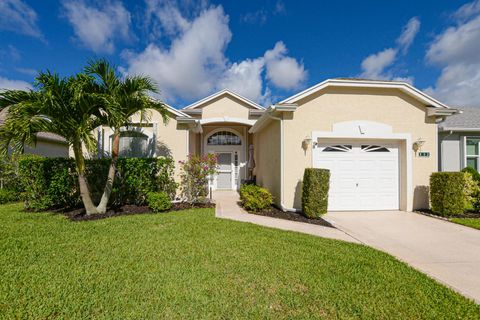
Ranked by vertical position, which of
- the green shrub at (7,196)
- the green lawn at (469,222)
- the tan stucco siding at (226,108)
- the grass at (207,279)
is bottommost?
the green lawn at (469,222)

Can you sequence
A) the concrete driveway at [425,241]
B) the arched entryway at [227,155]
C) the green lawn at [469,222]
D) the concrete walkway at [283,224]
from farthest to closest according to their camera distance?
the arched entryway at [227,155] < the green lawn at [469,222] < the concrete walkway at [283,224] < the concrete driveway at [425,241]

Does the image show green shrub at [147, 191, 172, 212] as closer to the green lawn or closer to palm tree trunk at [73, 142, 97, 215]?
palm tree trunk at [73, 142, 97, 215]

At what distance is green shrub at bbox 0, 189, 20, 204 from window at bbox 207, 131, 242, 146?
10067 millimetres

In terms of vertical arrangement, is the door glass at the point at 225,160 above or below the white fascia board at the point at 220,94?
below

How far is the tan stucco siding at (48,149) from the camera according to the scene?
1423 cm

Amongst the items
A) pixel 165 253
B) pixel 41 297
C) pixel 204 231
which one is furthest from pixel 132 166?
pixel 41 297

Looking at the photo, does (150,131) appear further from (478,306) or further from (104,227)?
(478,306)

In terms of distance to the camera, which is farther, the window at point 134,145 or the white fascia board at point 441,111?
the window at point 134,145

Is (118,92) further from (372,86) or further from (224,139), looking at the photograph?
(372,86)

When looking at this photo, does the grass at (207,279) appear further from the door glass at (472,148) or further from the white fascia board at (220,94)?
the door glass at (472,148)

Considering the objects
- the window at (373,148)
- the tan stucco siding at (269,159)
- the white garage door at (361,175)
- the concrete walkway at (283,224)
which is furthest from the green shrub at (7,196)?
the window at (373,148)

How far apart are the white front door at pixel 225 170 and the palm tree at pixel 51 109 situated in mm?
8945

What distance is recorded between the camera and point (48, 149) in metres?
15.3

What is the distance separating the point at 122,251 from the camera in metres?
4.55
